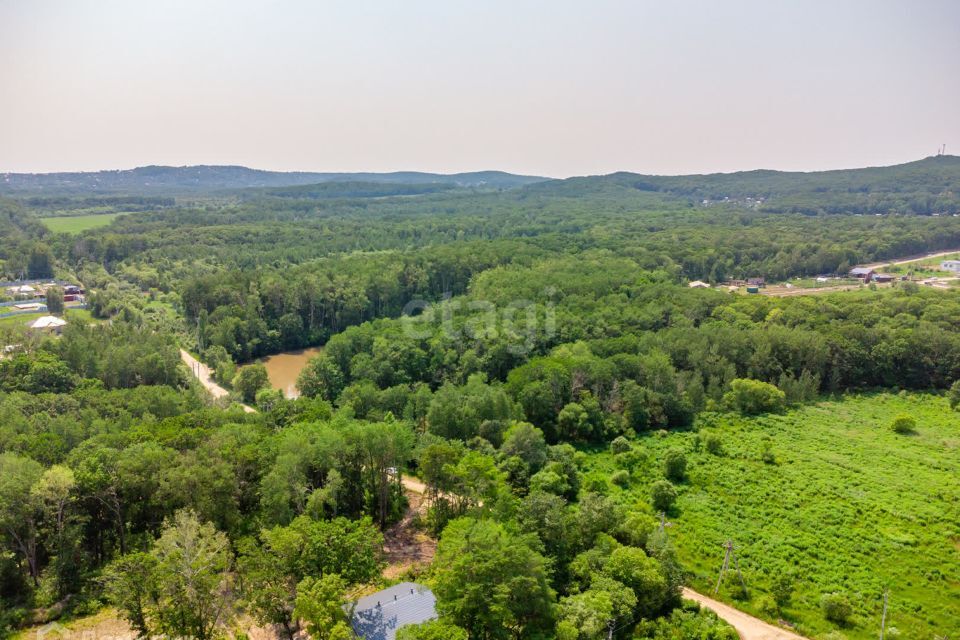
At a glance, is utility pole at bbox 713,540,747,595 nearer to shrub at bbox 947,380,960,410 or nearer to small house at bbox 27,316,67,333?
shrub at bbox 947,380,960,410

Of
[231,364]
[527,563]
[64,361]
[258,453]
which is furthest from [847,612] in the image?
[64,361]

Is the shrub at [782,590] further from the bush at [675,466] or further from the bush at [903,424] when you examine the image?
the bush at [903,424]

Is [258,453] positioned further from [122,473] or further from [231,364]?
[231,364]

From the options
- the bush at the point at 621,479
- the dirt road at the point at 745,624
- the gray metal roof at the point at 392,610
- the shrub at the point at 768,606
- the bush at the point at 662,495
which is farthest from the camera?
the bush at the point at 621,479

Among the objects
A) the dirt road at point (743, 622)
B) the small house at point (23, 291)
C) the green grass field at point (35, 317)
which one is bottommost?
the dirt road at point (743, 622)

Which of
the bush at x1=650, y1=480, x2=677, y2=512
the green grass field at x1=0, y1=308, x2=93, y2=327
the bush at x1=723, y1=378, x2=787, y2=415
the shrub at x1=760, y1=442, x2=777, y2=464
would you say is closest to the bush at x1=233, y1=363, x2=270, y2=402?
the green grass field at x1=0, y1=308, x2=93, y2=327

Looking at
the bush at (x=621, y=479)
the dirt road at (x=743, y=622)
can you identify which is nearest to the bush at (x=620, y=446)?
the bush at (x=621, y=479)

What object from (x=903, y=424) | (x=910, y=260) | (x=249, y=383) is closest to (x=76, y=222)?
(x=249, y=383)
